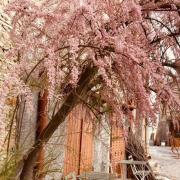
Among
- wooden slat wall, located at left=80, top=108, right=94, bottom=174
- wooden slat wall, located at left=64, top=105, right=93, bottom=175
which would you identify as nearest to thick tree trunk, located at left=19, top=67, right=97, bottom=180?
wooden slat wall, located at left=64, top=105, right=93, bottom=175

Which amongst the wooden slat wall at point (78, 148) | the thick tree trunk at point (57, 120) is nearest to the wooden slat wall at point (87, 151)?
the wooden slat wall at point (78, 148)

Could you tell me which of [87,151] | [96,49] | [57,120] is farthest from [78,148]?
[96,49]

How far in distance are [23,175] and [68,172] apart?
4182 millimetres

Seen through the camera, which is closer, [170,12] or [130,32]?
[130,32]

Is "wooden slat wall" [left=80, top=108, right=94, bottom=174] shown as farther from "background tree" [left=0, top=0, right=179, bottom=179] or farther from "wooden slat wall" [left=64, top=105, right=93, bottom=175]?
"background tree" [left=0, top=0, right=179, bottom=179]

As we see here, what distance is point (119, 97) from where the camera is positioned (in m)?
3.68

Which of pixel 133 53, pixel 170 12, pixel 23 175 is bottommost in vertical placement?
pixel 23 175

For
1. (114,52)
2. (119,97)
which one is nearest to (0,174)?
(119,97)

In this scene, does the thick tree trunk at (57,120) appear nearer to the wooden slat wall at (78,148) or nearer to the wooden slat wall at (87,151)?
the wooden slat wall at (78,148)

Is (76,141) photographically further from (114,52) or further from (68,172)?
(114,52)

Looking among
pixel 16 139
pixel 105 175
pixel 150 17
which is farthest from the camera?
pixel 105 175

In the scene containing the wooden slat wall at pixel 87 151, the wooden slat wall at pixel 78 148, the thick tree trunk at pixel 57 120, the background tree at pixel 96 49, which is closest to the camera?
the background tree at pixel 96 49

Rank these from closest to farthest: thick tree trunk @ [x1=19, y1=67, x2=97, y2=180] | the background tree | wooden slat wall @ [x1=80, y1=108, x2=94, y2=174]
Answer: the background tree < thick tree trunk @ [x1=19, y1=67, x2=97, y2=180] < wooden slat wall @ [x1=80, y1=108, x2=94, y2=174]

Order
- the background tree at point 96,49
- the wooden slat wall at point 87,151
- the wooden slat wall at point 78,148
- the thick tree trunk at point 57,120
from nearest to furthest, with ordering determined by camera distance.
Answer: the background tree at point 96,49, the thick tree trunk at point 57,120, the wooden slat wall at point 78,148, the wooden slat wall at point 87,151
